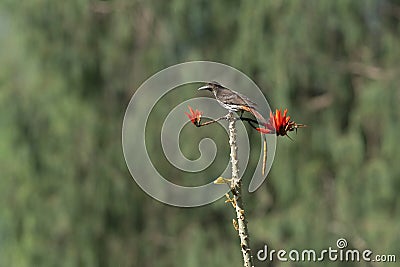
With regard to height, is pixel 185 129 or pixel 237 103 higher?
pixel 185 129

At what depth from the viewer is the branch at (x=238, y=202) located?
820mm

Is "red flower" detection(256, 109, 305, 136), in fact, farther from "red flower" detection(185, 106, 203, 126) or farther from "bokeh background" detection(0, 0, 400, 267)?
"bokeh background" detection(0, 0, 400, 267)

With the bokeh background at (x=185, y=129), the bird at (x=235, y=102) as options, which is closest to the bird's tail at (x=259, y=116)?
the bird at (x=235, y=102)

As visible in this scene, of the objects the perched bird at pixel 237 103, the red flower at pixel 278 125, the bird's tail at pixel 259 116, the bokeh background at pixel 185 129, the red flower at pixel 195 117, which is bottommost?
the red flower at pixel 278 125

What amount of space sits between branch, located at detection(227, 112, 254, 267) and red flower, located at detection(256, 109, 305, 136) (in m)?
0.04

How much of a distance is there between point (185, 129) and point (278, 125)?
3.97m

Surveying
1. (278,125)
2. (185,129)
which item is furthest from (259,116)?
(185,129)

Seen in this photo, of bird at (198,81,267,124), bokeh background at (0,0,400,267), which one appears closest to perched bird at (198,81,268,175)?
bird at (198,81,267,124)

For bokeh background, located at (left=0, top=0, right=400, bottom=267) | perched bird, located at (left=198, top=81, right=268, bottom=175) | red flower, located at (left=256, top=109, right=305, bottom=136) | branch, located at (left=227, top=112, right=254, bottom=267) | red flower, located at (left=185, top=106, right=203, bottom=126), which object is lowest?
branch, located at (left=227, top=112, right=254, bottom=267)

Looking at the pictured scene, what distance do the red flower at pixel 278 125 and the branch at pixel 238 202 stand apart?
40 mm

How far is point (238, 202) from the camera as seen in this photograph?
84cm

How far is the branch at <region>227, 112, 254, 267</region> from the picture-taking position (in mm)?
820

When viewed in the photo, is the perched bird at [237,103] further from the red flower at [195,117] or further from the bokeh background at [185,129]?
the bokeh background at [185,129]

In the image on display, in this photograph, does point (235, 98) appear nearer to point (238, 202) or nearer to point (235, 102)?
point (235, 102)
